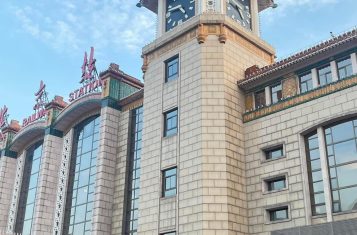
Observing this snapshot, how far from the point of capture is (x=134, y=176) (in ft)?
126

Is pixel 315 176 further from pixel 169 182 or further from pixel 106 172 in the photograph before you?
pixel 106 172

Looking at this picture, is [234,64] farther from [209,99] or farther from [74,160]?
[74,160]

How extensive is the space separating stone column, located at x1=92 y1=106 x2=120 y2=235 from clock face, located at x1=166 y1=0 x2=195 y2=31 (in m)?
8.59

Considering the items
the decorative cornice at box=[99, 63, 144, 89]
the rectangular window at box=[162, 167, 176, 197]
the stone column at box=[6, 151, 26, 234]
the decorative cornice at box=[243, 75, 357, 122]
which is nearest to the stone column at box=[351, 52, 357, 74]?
the decorative cornice at box=[243, 75, 357, 122]

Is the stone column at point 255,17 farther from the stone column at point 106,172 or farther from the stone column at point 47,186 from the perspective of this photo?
the stone column at point 47,186

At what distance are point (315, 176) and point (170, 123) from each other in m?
10.3

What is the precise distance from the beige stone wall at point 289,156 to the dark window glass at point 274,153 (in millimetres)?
385

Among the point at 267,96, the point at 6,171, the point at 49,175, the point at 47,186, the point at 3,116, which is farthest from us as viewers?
the point at 3,116

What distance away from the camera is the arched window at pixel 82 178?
134 feet

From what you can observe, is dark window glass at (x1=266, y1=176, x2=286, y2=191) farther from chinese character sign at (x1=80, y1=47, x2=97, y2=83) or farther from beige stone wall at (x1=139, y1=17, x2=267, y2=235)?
chinese character sign at (x1=80, y1=47, x2=97, y2=83)

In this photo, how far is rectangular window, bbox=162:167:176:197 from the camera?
1254 inches

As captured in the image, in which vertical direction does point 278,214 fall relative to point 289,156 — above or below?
below

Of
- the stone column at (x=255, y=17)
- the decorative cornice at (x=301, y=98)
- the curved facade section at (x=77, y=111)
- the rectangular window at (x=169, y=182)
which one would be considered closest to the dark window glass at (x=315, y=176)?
the decorative cornice at (x=301, y=98)

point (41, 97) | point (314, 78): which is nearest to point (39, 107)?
point (41, 97)
